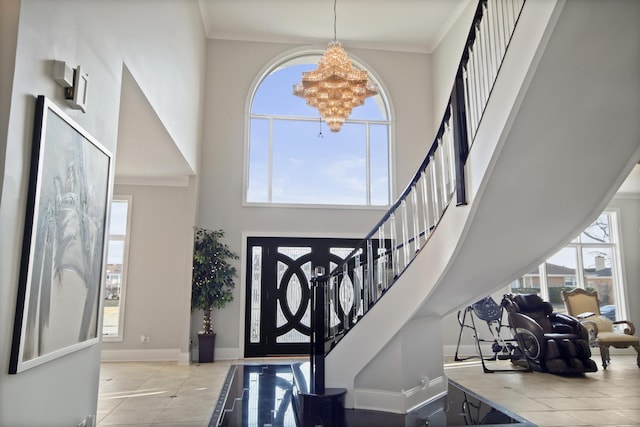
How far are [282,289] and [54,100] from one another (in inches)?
233

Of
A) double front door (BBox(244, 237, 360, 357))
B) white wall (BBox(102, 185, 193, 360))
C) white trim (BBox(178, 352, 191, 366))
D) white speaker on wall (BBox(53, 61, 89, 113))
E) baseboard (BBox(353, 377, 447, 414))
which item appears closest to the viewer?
white speaker on wall (BBox(53, 61, 89, 113))

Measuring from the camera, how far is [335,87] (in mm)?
6031

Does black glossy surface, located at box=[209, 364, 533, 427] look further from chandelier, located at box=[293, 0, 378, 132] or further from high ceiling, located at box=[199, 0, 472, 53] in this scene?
high ceiling, located at box=[199, 0, 472, 53]

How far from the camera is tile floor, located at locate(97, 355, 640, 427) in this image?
13.6 ft

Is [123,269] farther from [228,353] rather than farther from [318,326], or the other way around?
[318,326]

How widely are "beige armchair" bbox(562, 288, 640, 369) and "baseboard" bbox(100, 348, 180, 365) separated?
22.5 feet

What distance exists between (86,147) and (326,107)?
3.93 meters

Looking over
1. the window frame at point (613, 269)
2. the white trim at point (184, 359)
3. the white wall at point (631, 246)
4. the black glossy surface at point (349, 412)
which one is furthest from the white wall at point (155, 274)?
the white wall at point (631, 246)

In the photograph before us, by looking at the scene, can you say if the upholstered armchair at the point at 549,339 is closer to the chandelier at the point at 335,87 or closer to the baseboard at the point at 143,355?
the chandelier at the point at 335,87

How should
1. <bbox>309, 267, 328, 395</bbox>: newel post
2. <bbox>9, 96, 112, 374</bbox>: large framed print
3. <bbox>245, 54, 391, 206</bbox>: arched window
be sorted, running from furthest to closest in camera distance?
<bbox>245, 54, 391, 206</bbox>: arched window < <bbox>309, 267, 328, 395</bbox>: newel post < <bbox>9, 96, 112, 374</bbox>: large framed print

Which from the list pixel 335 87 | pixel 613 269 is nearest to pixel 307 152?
pixel 335 87

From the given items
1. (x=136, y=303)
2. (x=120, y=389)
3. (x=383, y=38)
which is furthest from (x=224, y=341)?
(x=383, y=38)

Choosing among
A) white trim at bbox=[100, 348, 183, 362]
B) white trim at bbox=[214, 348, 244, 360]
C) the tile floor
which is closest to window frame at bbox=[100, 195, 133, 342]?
white trim at bbox=[100, 348, 183, 362]

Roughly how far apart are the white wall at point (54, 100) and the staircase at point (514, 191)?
8.64 feet
